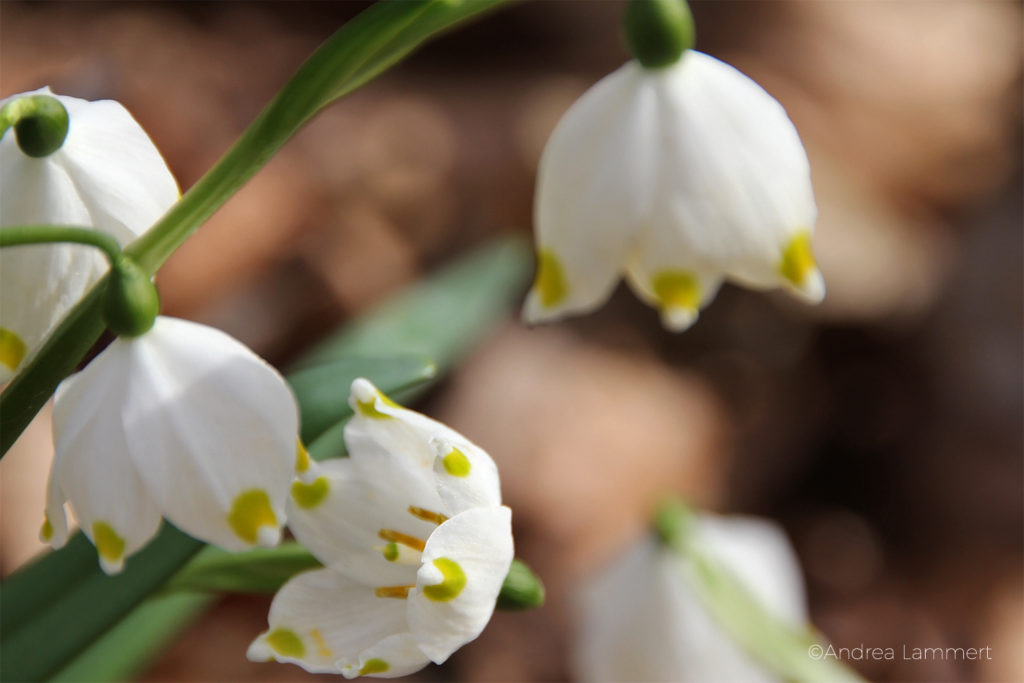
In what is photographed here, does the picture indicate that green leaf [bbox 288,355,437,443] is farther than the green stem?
Yes

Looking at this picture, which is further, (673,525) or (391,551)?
(673,525)

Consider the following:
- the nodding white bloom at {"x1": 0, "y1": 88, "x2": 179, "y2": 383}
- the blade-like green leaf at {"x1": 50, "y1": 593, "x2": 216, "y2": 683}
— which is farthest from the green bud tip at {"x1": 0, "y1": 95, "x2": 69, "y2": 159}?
the blade-like green leaf at {"x1": 50, "y1": 593, "x2": 216, "y2": 683}

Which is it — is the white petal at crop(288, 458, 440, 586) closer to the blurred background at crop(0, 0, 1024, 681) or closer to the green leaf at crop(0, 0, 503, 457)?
the green leaf at crop(0, 0, 503, 457)

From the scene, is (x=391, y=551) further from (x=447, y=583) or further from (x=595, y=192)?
(x=595, y=192)

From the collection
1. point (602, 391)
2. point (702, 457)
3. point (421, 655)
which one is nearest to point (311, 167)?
point (602, 391)

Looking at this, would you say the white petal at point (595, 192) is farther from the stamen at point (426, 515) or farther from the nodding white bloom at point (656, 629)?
the nodding white bloom at point (656, 629)

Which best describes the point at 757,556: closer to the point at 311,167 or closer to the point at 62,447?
the point at 62,447

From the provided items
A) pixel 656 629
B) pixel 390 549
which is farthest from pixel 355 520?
pixel 656 629
